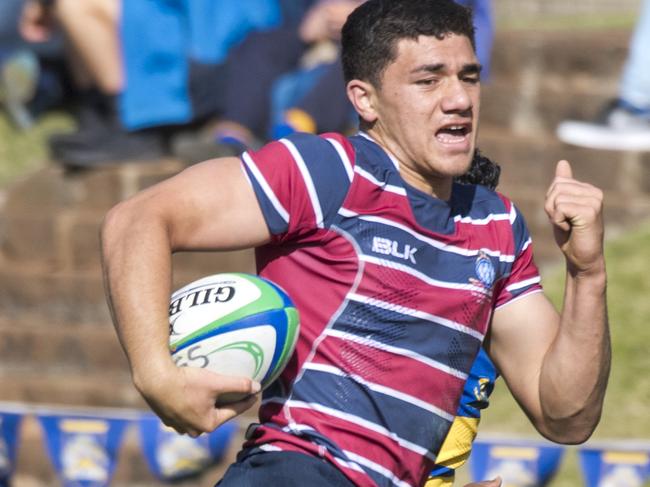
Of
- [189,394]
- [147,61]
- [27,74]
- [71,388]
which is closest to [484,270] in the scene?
[189,394]

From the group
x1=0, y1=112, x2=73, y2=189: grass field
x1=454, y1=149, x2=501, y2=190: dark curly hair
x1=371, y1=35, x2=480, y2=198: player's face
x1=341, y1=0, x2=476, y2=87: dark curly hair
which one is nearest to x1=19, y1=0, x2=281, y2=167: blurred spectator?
x1=0, y1=112, x2=73, y2=189: grass field

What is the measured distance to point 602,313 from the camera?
373 cm

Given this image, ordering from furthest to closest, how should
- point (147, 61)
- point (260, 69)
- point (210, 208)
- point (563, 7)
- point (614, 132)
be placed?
point (563, 7), point (147, 61), point (260, 69), point (614, 132), point (210, 208)

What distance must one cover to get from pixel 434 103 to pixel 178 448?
3.31 metres

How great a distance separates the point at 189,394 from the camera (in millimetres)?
3100

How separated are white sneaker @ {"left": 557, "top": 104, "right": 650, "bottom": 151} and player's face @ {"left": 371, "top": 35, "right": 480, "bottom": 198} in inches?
167

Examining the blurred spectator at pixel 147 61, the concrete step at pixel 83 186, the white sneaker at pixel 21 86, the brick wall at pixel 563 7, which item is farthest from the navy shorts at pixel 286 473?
the brick wall at pixel 563 7

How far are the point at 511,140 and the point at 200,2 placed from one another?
6.75 feet

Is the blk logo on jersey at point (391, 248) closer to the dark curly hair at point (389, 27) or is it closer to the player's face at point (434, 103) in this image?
the player's face at point (434, 103)

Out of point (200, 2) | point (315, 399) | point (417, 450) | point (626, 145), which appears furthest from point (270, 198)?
point (200, 2)

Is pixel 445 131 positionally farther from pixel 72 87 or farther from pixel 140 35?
pixel 72 87

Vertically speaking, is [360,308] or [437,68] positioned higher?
[437,68]

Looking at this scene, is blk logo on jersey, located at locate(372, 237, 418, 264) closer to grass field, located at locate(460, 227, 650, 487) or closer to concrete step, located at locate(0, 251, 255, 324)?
grass field, located at locate(460, 227, 650, 487)

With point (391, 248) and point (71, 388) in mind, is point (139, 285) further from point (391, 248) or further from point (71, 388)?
point (71, 388)
